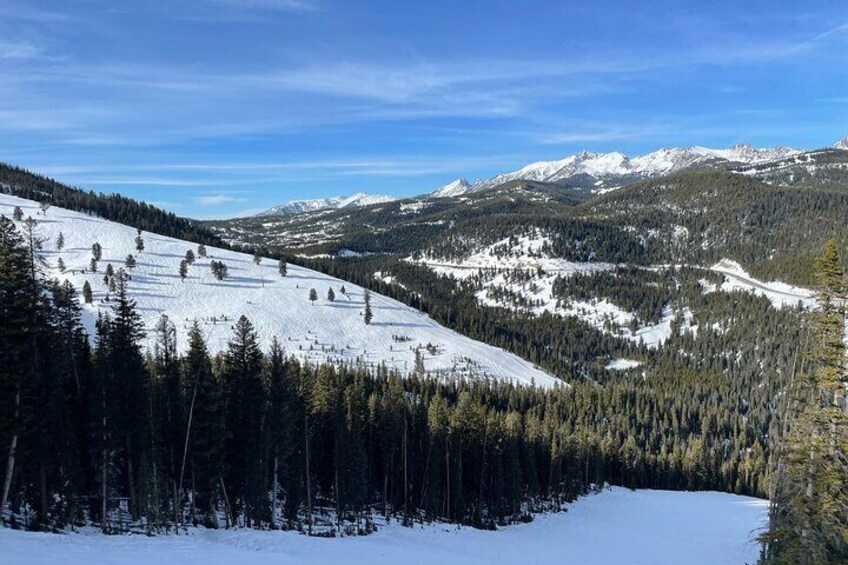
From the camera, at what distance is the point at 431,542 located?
48.7 m

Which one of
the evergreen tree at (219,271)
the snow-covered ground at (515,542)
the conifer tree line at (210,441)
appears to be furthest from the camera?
the evergreen tree at (219,271)

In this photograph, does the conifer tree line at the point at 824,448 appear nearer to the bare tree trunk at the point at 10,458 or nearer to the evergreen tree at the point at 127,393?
the bare tree trunk at the point at 10,458

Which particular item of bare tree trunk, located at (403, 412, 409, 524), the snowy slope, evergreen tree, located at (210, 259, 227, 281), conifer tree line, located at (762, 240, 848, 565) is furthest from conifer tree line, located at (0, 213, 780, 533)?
evergreen tree, located at (210, 259, 227, 281)

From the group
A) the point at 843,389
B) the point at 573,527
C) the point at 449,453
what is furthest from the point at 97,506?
the point at 573,527

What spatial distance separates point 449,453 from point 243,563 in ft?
147

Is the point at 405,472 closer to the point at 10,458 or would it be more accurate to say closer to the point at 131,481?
the point at 131,481

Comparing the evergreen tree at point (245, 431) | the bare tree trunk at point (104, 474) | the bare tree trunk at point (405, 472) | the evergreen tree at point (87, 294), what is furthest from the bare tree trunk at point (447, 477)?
the evergreen tree at point (87, 294)

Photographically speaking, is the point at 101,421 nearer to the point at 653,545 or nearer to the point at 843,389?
the point at 843,389

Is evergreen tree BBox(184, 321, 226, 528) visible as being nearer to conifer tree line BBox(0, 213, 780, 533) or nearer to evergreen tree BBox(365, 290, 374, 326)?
conifer tree line BBox(0, 213, 780, 533)

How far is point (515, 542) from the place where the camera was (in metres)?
55.8

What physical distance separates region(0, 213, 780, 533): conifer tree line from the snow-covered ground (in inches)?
233

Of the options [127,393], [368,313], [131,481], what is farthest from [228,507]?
[368,313]

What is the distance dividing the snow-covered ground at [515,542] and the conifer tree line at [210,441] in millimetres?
5914

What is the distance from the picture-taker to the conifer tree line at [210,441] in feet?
111
